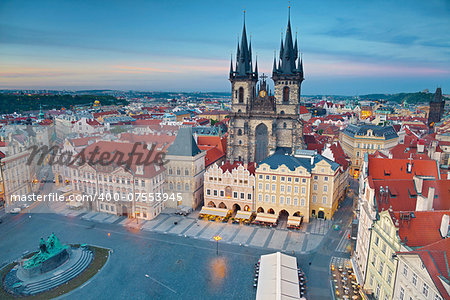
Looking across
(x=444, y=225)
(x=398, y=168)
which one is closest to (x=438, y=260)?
(x=444, y=225)

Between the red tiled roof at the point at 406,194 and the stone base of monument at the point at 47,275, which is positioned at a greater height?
the red tiled roof at the point at 406,194

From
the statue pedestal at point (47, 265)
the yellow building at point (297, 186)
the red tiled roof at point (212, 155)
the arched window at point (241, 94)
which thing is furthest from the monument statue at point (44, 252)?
the arched window at point (241, 94)

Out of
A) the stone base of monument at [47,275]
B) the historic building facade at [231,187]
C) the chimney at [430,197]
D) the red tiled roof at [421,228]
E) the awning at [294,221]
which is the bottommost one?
the stone base of monument at [47,275]

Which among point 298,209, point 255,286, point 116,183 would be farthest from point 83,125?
point 255,286

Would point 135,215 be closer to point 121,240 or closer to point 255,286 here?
point 121,240

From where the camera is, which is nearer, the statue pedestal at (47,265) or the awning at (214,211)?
the statue pedestal at (47,265)

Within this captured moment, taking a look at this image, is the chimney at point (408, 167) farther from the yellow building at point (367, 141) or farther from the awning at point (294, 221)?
the yellow building at point (367, 141)

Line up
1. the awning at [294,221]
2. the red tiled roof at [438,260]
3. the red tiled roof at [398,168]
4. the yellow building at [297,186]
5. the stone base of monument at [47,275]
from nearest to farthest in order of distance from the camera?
the red tiled roof at [438,260]
the stone base of monument at [47,275]
the red tiled roof at [398,168]
the awning at [294,221]
the yellow building at [297,186]

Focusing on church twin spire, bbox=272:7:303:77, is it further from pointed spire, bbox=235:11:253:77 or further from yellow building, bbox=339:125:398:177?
yellow building, bbox=339:125:398:177
